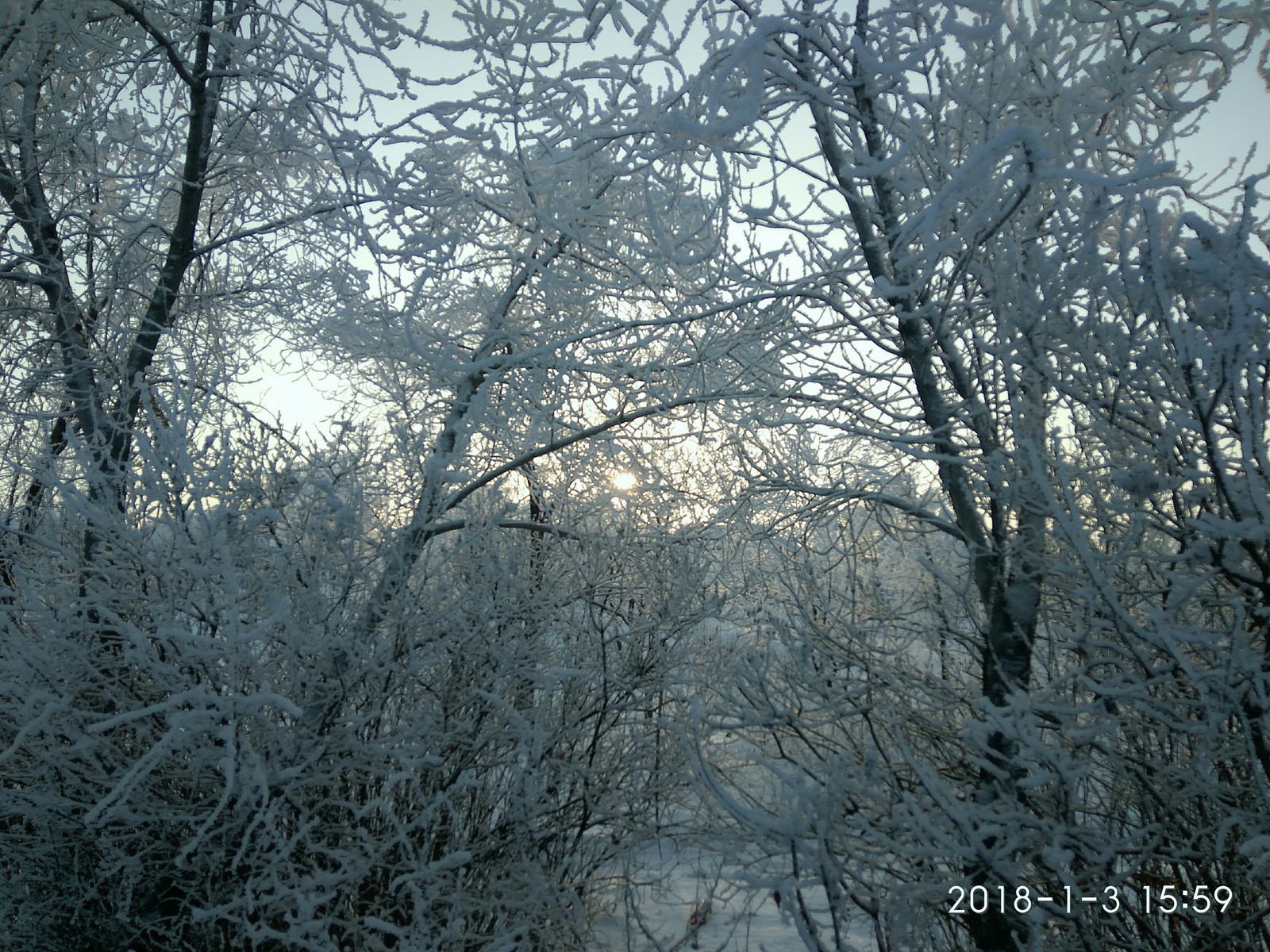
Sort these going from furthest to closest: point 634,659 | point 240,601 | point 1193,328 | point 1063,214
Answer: point 634,659, point 240,601, point 1063,214, point 1193,328

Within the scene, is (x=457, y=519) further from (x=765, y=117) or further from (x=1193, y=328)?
(x=1193, y=328)

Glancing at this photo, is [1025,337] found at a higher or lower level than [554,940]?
higher

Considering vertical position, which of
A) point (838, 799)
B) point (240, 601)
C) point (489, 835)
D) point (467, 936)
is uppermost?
point (240, 601)

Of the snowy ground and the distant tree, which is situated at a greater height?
the distant tree

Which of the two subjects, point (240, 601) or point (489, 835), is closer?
point (240, 601)

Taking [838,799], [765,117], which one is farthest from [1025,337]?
[765,117]

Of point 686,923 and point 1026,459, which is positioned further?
point 686,923

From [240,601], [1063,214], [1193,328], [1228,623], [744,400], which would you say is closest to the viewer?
[1193,328]

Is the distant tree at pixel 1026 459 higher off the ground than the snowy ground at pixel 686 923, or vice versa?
the distant tree at pixel 1026 459

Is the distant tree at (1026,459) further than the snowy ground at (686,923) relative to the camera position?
No

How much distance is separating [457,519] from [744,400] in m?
1.95

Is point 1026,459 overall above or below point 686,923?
above

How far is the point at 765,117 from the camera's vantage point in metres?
3.68

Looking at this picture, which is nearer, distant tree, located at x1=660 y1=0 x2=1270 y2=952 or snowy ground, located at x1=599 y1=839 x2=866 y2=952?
distant tree, located at x1=660 y1=0 x2=1270 y2=952
